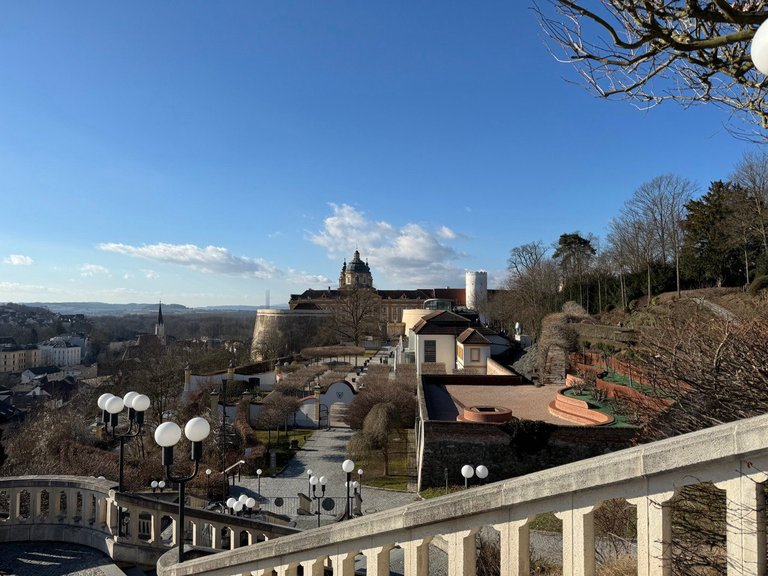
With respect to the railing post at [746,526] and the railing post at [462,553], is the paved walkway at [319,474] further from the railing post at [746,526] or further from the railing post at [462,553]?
the railing post at [746,526]

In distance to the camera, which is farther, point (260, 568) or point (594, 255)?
point (594, 255)

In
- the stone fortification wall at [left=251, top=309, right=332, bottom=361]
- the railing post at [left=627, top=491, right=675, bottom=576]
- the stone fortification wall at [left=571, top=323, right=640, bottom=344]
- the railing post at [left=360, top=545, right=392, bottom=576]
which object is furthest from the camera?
the stone fortification wall at [left=251, top=309, right=332, bottom=361]

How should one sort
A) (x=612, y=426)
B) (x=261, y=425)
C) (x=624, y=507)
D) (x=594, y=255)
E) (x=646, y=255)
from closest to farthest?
(x=624, y=507) < (x=612, y=426) < (x=261, y=425) < (x=646, y=255) < (x=594, y=255)

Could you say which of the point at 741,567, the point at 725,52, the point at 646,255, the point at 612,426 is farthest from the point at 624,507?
the point at 646,255

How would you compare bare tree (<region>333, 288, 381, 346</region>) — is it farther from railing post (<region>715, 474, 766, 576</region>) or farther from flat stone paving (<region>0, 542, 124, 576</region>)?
railing post (<region>715, 474, 766, 576</region>)

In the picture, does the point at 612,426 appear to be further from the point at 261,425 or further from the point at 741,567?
the point at 261,425

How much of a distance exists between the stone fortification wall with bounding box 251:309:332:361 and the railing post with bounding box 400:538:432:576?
5980cm

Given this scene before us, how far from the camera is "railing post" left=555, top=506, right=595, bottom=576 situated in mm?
2340

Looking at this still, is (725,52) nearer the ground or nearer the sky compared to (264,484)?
nearer the sky

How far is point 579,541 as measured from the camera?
2.36 m

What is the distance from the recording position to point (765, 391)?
161 inches

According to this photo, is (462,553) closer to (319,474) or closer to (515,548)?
(515,548)

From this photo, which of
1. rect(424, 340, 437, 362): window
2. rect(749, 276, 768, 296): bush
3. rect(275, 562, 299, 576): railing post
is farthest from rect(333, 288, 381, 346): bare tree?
rect(275, 562, 299, 576): railing post

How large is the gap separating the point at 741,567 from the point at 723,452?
1.61 ft
